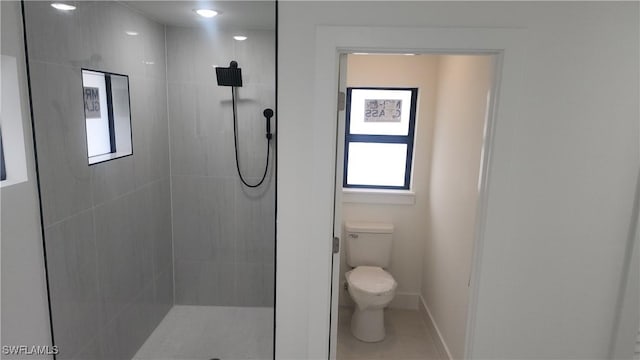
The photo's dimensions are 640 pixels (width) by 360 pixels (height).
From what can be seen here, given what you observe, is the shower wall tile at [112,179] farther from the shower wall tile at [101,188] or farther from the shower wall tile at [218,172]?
the shower wall tile at [218,172]

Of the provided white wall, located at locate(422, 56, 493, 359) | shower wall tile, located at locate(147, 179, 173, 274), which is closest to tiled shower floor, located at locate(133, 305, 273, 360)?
shower wall tile, located at locate(147, 179, 173, 274)

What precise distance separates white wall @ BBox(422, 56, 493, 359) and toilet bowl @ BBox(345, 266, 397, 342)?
399 millimetres

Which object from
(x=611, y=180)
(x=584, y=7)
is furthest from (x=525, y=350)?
(x=584, y=7)

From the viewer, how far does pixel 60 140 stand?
1842 mm

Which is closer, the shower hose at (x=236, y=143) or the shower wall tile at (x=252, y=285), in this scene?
the shower hose at (x=236, y=143)

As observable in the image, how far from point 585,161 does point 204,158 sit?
1.76 m

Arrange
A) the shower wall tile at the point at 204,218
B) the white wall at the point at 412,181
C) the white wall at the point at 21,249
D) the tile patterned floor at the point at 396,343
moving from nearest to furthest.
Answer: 1. the white wall at the point at 21,249
2. the shower wall tile at the point at 204,218
3. the tile patterned floor at the point at 396,343
4. the white wall at the point at 412,181

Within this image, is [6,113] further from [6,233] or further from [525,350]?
[525,350]

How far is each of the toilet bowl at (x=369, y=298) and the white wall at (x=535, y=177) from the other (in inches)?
40.5

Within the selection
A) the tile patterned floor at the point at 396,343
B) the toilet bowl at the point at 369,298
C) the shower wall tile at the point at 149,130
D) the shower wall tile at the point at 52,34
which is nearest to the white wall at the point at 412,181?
the tile patterned floor at the point at 396,343

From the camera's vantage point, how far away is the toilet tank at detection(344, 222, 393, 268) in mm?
3334

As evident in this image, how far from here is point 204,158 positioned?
1.96m

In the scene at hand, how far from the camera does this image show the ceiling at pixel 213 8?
5.90 feet

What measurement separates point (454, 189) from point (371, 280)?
0.93 meters
